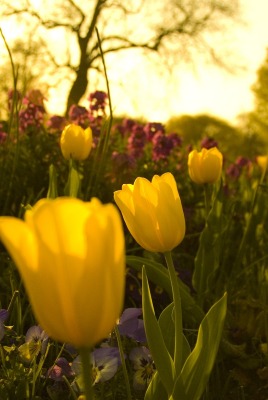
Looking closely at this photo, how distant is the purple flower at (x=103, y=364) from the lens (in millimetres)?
1137

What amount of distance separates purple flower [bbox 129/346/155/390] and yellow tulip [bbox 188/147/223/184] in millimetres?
809

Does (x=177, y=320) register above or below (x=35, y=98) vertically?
below

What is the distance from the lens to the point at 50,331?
0.60 meters

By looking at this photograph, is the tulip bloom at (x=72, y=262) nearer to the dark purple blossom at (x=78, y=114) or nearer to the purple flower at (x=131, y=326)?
the purple flower at (x=131, y=326)

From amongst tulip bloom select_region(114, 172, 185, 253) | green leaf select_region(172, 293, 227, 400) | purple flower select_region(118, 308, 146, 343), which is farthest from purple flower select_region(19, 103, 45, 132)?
green leaf select_region(172, 293, 227, 400)

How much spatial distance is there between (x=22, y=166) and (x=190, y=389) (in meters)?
2.52

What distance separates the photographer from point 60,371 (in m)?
1.22

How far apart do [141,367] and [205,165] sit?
855mm

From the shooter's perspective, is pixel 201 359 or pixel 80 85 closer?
pixel 201 359

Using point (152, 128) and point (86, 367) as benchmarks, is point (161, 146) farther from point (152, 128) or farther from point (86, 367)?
point (86, 367)

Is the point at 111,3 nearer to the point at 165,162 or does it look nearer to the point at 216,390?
the point at 165,162

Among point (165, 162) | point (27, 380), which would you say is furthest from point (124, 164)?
point (27, 380)

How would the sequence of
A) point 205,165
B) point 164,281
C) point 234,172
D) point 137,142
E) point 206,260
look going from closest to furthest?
point 164,281
point 205,165
point 206,260
point 137,142
point 234,172

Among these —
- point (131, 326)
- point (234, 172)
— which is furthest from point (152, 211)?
point (234, 172)
